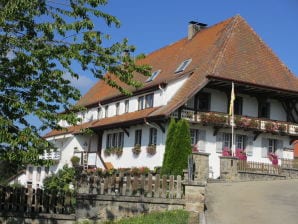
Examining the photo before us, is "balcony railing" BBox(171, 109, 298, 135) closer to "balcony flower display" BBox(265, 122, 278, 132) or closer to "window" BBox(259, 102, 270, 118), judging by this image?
"balcony flower display" BBox(265, 122, 278, 132)

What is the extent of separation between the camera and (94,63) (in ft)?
42.8

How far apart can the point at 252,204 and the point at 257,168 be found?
12929 millimetres

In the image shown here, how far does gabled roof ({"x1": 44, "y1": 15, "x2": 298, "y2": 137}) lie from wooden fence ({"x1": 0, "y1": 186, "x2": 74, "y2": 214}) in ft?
46.0

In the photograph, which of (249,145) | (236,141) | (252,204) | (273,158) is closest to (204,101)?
(236,141)

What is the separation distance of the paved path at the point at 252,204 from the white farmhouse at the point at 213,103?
31.1 feet

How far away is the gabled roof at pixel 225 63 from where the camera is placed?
31844 mm

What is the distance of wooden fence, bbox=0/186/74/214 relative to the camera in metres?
16.0

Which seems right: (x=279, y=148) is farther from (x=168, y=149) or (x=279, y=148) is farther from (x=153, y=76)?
(x=168, y=149)

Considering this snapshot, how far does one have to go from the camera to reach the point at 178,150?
27.2 m

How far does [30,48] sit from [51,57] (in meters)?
0.54

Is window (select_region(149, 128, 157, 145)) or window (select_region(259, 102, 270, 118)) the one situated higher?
window (select_region(259, 102, 270, 118))

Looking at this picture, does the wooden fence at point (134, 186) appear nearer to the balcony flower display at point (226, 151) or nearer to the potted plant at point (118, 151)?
the balcony flower display at point (226, 151)

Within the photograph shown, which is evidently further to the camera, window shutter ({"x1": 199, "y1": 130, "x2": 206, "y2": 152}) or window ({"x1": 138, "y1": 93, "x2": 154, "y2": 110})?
→ window ({"x1": 138, "y1": 93, "x2": 154, "y2": 110})

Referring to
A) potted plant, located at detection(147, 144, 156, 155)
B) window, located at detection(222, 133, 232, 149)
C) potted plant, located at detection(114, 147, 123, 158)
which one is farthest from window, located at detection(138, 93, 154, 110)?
window, located at detection(222, 133, 232, 149)
